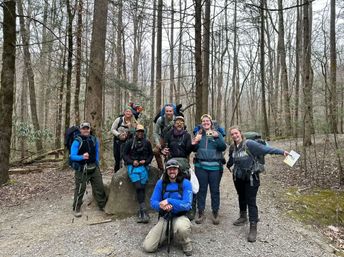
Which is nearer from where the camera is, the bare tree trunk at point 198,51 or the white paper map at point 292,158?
the white paper map at point 292,158

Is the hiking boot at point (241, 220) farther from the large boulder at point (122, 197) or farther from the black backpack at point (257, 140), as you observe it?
the large boulder at point (122, 197)

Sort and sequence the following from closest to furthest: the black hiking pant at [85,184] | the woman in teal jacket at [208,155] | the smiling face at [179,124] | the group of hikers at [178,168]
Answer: the group of hikers at [178,168]
the woman in teal jacket at [208,155]
the smiling face at [179,124]
the black hiking pant at [85,184]

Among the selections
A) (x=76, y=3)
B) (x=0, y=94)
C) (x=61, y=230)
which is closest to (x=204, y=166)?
(x=61, y=230)

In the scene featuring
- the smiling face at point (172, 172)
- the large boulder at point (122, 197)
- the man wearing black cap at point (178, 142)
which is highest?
the man wearing black cap at point (178, 142)

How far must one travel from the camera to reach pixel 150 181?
20.3ft

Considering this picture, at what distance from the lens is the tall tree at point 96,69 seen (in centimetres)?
838

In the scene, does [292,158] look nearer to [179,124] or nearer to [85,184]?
Answer: [179,124]

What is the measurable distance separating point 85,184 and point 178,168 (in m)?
2.49

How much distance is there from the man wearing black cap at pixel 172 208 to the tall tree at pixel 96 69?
4.43 m

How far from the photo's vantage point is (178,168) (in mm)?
4582

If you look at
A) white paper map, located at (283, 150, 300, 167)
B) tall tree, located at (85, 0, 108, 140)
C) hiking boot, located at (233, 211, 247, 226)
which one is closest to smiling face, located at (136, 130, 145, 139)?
hiking boot, located at (233, 211, 247, 226)

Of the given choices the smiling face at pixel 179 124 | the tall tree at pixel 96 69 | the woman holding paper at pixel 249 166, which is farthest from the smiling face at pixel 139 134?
the tall tree at pixel 96 69

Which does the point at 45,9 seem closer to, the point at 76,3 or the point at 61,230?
the point at 76,3

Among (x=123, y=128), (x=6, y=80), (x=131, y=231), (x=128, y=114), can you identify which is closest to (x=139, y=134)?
(x=123, y=128)
